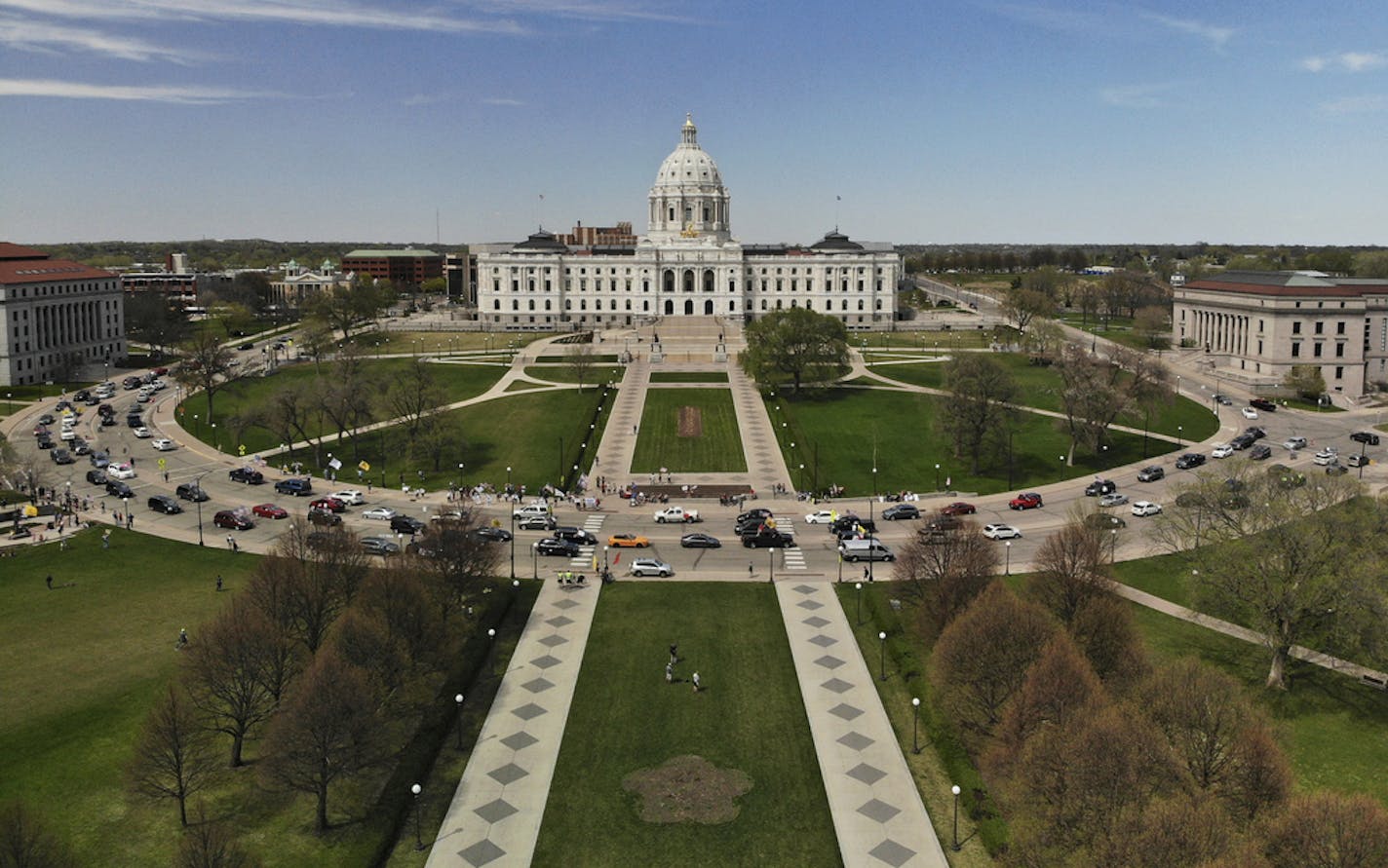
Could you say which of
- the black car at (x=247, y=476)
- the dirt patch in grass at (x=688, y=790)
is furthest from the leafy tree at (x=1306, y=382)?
the black car at (x=247, y=476)

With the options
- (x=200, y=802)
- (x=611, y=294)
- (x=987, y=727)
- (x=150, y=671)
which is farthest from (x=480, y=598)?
(x=611, y=294)

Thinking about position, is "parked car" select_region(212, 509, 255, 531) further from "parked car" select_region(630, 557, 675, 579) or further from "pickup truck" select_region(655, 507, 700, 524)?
"parked car" select_region(630, 557, 675, 579)

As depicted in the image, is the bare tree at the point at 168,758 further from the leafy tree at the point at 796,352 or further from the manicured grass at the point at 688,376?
the manicured grass at the point at 688,376

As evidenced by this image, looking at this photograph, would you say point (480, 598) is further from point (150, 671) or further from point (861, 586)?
point (861, 586)

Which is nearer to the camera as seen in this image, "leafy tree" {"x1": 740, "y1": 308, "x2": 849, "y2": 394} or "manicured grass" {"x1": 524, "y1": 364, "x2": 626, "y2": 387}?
"leafy tree" {"x1": 740, "y1": 308, "x2": 849, "y2": 394}

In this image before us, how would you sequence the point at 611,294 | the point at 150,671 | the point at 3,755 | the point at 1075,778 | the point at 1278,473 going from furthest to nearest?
the point at 611,294 < the point at 1278,473 < the point at 150,671 < the point at 3,755 < the point at 1075,778

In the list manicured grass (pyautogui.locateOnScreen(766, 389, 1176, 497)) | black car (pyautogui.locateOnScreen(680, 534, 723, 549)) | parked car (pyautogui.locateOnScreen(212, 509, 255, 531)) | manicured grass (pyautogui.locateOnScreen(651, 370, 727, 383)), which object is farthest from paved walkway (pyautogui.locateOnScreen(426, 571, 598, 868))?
manicured grass (pyautogui.locateOnScreen(651, 370, 727, 383))

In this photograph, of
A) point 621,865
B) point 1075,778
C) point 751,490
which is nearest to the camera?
point 1075,778

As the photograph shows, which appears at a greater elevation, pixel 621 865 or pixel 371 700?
pixel 371 700
